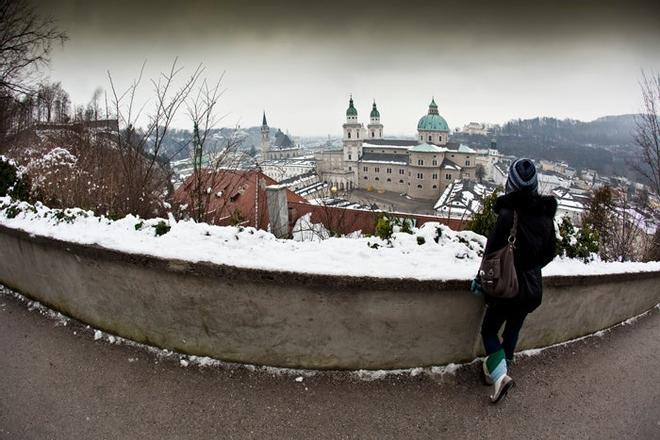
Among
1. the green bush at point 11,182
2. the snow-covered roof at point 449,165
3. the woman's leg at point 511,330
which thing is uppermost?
the snow-covered roof at point 449,165

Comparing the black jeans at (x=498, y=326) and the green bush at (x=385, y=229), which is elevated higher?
the green bush at (x=385, y=229)

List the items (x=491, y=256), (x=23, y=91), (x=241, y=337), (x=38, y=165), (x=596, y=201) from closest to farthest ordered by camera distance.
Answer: (x=491, y=256)
(x=241, y=337)
(x=38, y=165)
(x=23, y=91)
(x=596, y=201)

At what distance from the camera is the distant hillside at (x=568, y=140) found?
302 ft

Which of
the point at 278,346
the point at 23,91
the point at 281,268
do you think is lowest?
the point at 278,346

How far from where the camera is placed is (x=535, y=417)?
9.45ft

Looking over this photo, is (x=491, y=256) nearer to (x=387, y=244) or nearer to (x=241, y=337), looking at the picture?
(x=387, y=244)

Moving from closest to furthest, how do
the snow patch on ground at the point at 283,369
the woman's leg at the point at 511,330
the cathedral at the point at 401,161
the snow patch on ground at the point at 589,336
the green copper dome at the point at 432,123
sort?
the woman's leg at the point at 511,330, the snow patch on ground at the point at 283,369, the snow patch on ground at the point at 589,336, the cathedral at the point at 401,161, the green copper dome at the point at 432,123

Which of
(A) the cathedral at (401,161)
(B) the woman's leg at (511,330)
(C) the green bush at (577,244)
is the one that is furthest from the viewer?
(A) the cathedral at (401,161)

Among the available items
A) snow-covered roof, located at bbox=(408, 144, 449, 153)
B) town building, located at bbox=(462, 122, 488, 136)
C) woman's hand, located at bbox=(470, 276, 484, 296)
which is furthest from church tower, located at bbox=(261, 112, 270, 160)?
woman's hand, located at bbox=(470, 276, 484, 296)

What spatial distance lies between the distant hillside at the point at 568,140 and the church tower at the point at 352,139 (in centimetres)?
5352

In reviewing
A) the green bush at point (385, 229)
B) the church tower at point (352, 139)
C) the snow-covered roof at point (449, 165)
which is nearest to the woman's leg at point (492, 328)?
the green bush at point (385, 229)

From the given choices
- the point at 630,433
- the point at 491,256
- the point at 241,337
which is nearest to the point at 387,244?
the point at 491,256

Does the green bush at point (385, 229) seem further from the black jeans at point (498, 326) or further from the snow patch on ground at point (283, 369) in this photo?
the snow patch on ground at point (283, 369)

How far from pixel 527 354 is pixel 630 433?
979 mm
